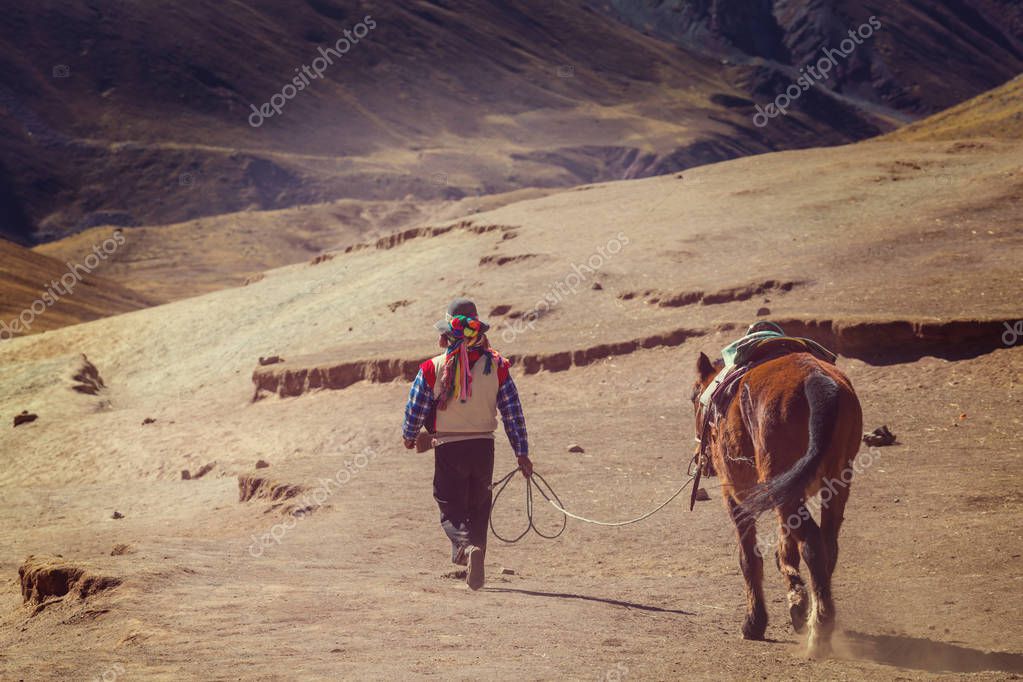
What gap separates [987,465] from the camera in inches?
412

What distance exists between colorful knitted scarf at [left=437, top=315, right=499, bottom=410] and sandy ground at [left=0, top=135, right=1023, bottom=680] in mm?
1272

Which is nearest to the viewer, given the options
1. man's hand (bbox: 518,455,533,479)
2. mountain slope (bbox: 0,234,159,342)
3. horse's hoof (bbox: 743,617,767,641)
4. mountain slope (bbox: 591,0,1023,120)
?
horse's hoof (bbox: 743,617,767,641)

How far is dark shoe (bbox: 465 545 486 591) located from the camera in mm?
7477

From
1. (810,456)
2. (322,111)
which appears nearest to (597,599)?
(810,456)

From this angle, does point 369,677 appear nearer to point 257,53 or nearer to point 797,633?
point 797,633

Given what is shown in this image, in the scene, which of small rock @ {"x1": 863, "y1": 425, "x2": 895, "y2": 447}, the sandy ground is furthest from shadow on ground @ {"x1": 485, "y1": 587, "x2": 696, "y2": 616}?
small rock @ {"x1": 863, "y1": 425, "x2": 895, "y2": 447}

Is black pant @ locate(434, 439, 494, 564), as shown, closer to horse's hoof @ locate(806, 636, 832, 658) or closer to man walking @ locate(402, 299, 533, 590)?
man walking @ locate(402, 299, 533, 590)

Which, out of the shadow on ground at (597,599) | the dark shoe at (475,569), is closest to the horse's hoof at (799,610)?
the shadow on ground at (597,599)

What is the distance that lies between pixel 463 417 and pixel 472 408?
3.4 inches

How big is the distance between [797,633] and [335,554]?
3.94 meters

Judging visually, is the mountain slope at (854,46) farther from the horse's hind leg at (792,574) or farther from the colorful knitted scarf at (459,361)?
the horse's hind leg at (792,574)

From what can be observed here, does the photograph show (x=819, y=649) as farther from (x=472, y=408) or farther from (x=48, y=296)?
(x=48, y=296)

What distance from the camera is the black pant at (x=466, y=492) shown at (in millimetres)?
7656

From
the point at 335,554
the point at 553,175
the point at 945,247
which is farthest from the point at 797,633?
the point at 553,175
